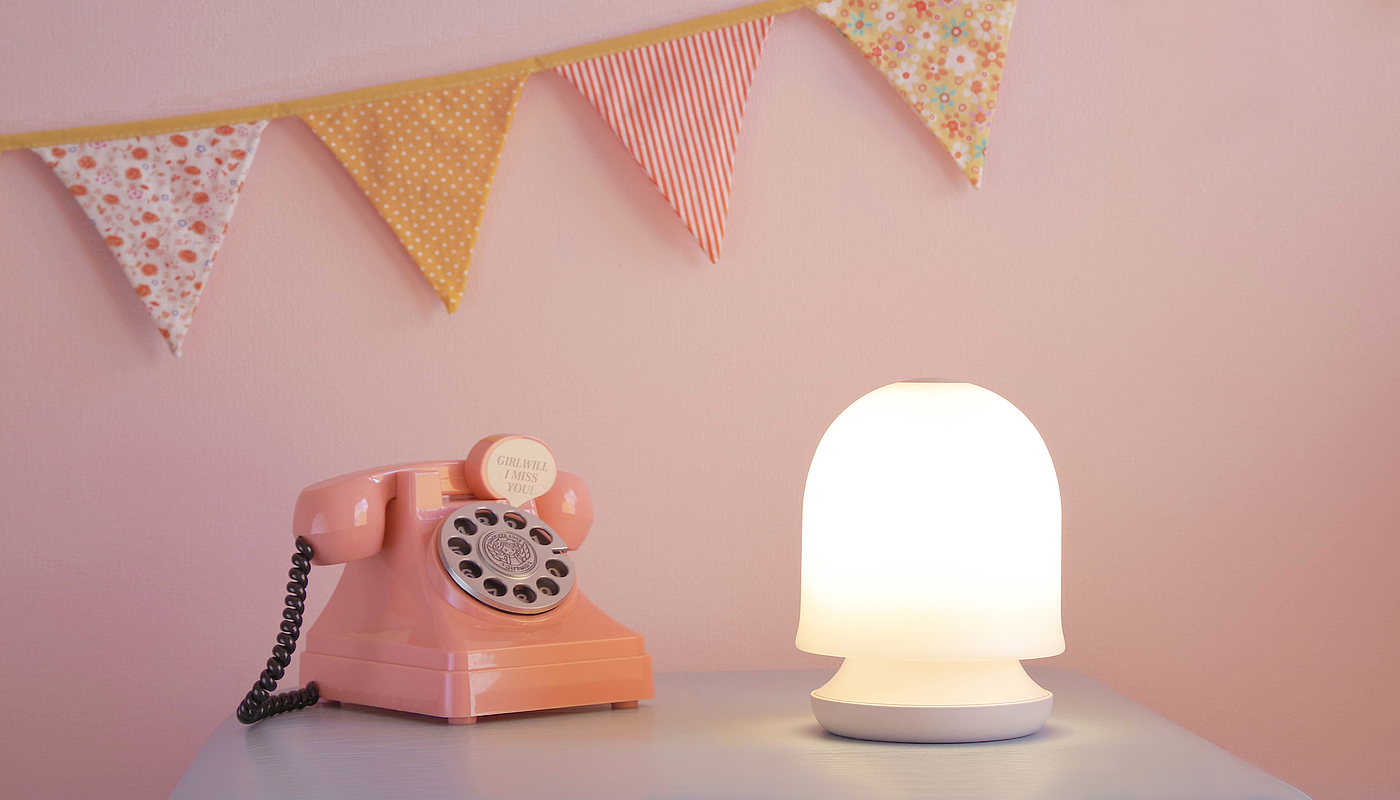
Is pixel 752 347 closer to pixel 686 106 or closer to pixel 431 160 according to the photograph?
pixel 686 106

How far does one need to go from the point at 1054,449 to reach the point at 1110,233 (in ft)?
0.91

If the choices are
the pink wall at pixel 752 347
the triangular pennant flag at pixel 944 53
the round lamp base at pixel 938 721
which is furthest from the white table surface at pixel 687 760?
the triangular pennant flag at pixel 944 53

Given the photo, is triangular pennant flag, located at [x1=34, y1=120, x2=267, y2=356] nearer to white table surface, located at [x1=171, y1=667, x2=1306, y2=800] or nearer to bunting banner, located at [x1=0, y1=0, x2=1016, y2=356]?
bunting banner, located at [x1=0, y1=0, x2=1016, y2=356]

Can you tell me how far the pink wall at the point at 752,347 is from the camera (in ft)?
4.31

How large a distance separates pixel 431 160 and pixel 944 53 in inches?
24.4

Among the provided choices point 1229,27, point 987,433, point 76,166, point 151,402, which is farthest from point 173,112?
point 1229,27

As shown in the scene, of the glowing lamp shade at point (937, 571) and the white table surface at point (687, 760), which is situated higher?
the glowing lamp shade at point (937, 571)

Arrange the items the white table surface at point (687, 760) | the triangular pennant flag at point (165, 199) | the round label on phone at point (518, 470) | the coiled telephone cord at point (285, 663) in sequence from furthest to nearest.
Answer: the triangular pennant flag at point (165, 199)
the round label on phone at point (518, 470)
the coiled telephone cord at point (285, 663)
the white table surface at point (687, 760)

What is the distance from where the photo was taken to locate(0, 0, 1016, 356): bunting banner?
4.25 ft

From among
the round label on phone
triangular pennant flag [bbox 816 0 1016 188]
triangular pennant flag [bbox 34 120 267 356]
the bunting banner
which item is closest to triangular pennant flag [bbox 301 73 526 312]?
the bunting banner

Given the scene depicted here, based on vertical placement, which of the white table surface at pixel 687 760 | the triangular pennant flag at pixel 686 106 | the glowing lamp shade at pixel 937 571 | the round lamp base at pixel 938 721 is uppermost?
the triangular pennant flag at pixel 686 106

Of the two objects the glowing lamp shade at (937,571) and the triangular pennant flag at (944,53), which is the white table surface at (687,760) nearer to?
the glowing lamp shade at (937,571)

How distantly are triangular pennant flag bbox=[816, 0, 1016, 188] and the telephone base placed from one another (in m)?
0.75

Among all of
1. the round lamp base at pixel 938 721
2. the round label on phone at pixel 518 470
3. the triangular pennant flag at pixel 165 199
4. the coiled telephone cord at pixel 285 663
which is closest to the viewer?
the round lamp base at pixel 938 721
